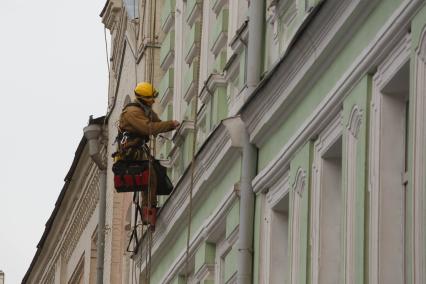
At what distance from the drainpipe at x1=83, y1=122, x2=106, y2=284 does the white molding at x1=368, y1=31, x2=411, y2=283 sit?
16818 mm

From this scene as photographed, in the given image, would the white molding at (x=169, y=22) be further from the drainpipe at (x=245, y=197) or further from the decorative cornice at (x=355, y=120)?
the decorative cornice at (x=355, y=120)

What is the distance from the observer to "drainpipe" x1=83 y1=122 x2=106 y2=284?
38.2 meters

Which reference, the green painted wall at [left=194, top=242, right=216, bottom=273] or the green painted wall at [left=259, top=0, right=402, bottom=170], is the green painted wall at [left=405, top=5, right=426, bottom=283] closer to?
the green painted wall at [left=259, top=0, right=402, bottom=170]

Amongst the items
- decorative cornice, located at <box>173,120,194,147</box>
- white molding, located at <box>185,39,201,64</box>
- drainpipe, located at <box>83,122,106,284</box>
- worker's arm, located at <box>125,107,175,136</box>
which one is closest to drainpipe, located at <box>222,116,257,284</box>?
worker's arm, located at <box>125,107,175,136</box>

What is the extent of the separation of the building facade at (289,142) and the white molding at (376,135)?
0.02m

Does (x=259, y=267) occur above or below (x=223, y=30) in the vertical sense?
below

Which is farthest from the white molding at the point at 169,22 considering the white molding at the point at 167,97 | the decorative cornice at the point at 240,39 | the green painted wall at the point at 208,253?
the decorative cornice at the point at 240,39

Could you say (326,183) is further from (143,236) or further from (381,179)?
(143,236)

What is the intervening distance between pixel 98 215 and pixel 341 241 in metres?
20.2

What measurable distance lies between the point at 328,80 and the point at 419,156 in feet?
9.94

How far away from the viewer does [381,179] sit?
20953 mm

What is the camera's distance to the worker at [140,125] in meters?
29.9

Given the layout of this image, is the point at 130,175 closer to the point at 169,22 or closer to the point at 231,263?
the point at 169,22

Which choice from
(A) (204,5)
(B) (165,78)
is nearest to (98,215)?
(B) (165,78)
